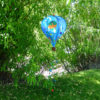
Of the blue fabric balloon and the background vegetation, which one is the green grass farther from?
the blue fabric balloon

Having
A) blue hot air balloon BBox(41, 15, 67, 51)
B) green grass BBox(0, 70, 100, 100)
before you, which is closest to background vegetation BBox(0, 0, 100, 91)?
blue hot air balloon BBox(41, 15, 67, 51)

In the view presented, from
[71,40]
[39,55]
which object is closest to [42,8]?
[39,55]

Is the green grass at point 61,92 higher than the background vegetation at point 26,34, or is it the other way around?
the background vegetation at point 26,34

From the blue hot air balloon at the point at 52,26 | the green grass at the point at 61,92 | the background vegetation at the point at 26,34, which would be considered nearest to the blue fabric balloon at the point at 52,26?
the blue hot air balloon at the point at 52,26

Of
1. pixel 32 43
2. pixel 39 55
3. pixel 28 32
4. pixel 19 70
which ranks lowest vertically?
pixel 19 70

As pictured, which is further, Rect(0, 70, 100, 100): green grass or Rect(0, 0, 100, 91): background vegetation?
Rect(0, 70, 100, 100): green grass

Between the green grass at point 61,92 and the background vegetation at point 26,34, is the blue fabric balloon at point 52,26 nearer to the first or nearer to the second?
the background vegetation at point 26,34

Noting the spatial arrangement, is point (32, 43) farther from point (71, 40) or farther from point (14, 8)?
point (71, 40)

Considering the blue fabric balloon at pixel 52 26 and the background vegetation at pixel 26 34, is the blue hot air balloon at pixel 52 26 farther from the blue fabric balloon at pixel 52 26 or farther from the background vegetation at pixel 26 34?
the background vegetation at pixel 26 34

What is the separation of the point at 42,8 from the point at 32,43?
104 centimetres

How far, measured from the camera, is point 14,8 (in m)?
4.46

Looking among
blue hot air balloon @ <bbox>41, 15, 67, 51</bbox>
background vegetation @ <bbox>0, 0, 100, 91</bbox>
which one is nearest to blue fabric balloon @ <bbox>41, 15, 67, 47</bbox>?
blue hot air balloon @ <bbox>41, 15, 67, 51</bbox>

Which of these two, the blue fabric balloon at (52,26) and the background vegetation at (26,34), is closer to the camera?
the background vegetation at (26,34)

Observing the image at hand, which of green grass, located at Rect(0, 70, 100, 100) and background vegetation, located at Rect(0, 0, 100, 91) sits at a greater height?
background vegetation, located at Rect(0, 0, 100, 91)
